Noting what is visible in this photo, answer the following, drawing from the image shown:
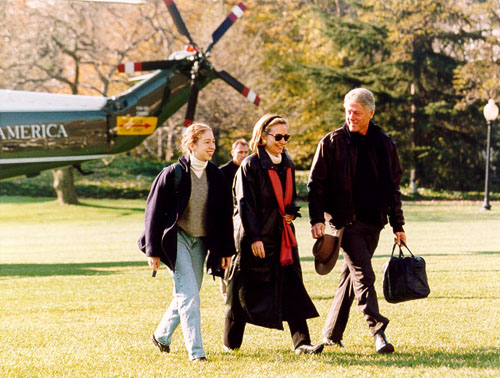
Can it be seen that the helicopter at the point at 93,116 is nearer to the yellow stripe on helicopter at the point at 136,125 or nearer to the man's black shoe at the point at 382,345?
the yellow stripe on helicopter at the point at 136,125

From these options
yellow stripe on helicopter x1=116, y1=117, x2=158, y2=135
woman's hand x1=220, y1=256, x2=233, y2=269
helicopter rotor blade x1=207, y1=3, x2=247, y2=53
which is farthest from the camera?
helicopter rotor blade x1=207, y1=3, x2=247, y2=53

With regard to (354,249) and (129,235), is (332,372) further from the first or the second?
(129,235)

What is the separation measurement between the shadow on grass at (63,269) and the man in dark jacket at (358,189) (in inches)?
302

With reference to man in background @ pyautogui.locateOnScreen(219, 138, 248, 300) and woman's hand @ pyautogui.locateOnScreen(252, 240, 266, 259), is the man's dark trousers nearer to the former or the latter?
woman's hand @ pyautogui.locateOnScreen(252, 240, 266, 259)

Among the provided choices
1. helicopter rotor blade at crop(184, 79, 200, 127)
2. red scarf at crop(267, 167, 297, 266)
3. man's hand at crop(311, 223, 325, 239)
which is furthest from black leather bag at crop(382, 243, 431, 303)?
helicopter rotor blade at crop(184, 79, 200, 127)

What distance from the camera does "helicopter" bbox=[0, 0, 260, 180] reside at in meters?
17.0

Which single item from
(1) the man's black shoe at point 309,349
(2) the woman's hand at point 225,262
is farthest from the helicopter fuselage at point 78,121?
(1) the man's black shoe at point 309,349

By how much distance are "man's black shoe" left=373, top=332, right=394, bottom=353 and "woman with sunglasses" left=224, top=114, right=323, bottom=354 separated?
43cm

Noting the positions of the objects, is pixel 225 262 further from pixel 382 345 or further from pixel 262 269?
pixel 382 345

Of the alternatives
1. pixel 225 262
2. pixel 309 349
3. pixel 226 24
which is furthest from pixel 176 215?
pixel 226 24

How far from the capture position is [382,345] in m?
5.77

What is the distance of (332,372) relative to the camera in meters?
5.16

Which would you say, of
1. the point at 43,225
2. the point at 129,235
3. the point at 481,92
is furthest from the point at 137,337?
the point at 481,92

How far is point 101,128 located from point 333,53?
25229 millimetres
